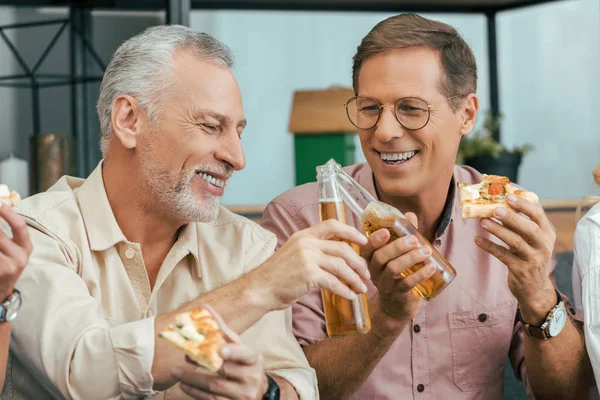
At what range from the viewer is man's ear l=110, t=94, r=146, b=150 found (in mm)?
1729

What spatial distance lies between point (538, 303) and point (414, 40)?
67 centimetres

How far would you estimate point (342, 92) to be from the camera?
10.9ft

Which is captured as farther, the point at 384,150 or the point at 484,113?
the point at 484,113

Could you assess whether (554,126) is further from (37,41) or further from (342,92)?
(37,41)

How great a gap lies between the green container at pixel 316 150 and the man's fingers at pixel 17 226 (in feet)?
6.96

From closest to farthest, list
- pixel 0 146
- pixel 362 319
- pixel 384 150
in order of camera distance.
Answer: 1. pixel 362 319
2. pixel 384 150
3. pixel 0 146

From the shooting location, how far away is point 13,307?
1339 millimetres

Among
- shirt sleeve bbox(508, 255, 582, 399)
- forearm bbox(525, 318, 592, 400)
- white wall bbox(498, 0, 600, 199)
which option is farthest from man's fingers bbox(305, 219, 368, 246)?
white wall bbox(498, 0, 600, 199)

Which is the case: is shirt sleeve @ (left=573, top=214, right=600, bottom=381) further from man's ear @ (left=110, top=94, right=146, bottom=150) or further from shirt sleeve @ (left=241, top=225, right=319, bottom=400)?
man's ear @ (left=110, top=94, right=146, bottom=150)

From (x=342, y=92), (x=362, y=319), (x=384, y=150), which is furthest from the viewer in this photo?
(x=342, y=92)

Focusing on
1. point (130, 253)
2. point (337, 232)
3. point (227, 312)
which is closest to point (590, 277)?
point (337, 232)

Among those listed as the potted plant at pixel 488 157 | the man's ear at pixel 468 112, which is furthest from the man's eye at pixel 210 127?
the potted plant at pixel 488 157

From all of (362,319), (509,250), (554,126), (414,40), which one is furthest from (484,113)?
(362,319)

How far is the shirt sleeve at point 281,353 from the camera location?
1634mm
